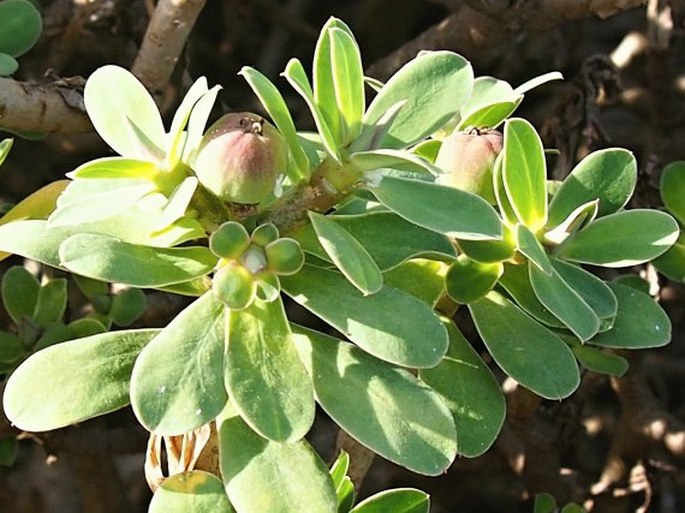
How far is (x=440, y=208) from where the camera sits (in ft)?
2.17

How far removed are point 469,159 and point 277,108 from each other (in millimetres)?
150

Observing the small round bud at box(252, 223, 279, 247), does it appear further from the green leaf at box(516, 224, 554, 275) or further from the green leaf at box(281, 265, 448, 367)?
the green leaf at box(516, 224, 554, 275)

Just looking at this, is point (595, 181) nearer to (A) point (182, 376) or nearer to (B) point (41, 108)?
(A) point (182, 376)

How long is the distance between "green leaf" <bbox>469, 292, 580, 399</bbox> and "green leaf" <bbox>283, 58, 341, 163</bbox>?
17 cm

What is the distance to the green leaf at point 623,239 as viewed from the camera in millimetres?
747

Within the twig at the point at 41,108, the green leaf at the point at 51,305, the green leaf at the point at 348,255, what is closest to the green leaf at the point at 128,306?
the green leaf at the point at 51,305

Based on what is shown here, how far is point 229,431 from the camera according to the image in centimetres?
68

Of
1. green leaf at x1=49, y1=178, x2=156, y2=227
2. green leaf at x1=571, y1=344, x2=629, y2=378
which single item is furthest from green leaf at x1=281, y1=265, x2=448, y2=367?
green leaf at x1=571, y1=344, x2=629, y2=378

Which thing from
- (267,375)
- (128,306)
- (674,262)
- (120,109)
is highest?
(120,109)

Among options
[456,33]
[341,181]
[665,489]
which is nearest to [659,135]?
[456,33]

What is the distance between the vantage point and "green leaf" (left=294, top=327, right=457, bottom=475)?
0.65m

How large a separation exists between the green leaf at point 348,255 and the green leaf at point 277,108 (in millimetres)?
47

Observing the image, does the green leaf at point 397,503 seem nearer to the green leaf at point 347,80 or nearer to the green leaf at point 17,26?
the green leaf at point 347,80

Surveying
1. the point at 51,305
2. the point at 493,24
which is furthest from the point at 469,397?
the point at 493,24
